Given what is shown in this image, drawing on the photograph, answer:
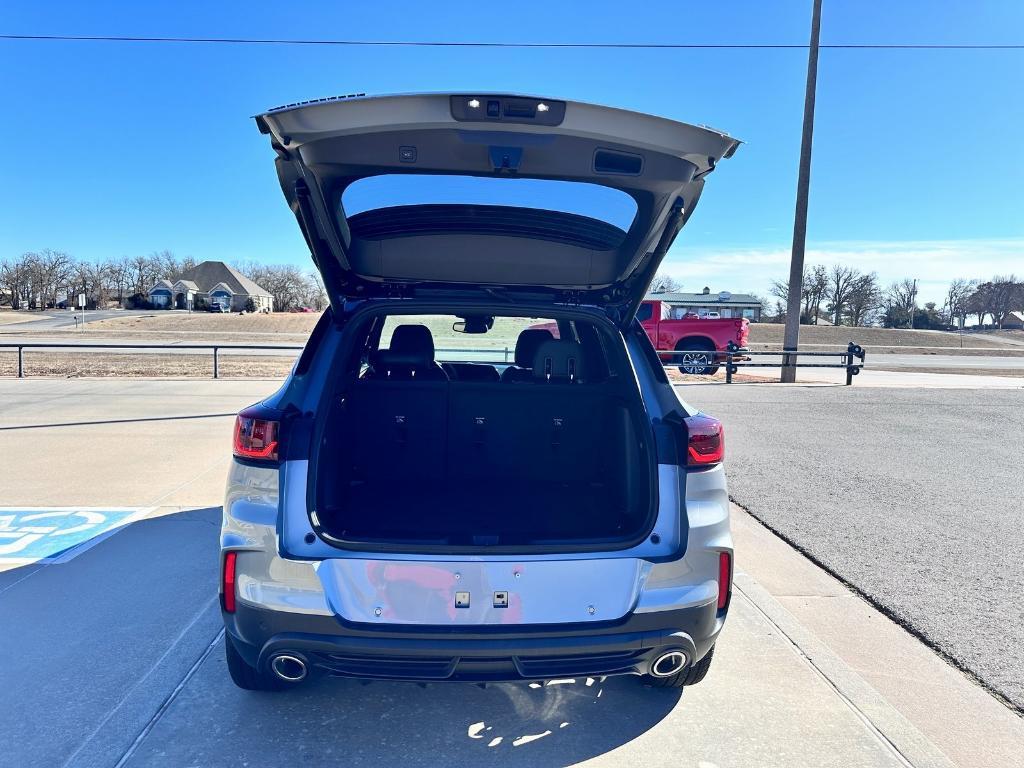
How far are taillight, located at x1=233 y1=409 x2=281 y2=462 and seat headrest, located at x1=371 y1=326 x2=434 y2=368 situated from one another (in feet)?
3.89

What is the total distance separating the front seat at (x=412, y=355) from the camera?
3516 mm

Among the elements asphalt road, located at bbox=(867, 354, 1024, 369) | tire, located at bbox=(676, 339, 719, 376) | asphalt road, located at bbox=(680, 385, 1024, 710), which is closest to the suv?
asphalt road, located at bbox=(680, 385, 1024, 710)

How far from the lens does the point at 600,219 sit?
9.07 feet

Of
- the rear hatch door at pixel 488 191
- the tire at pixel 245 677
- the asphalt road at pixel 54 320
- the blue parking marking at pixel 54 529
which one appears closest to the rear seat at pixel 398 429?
the rear hatch door at pixel 488 191

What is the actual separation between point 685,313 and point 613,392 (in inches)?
661

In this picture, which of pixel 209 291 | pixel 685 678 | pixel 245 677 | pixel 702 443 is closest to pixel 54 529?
pixel 245 677

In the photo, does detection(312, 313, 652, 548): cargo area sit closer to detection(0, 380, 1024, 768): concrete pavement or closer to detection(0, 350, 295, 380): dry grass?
detection(0, 380, 1024, 768): concrete pavement

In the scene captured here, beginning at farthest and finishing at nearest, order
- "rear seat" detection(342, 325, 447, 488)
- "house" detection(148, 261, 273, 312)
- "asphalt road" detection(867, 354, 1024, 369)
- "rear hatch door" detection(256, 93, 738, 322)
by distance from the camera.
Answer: "house" detection(148, 261, 273, 312) < "asphalt road" detection(867, 354, 1024, 369) < "rear seat" detection(342, 325, 447, 488) < "rear hatch door" detection(256, 93, 738, 322)

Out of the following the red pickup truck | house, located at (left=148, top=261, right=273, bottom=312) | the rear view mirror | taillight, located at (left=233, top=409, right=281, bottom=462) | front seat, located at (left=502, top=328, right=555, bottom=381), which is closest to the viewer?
taillight, located at (left=233, top=409, right=281, bottom=462)

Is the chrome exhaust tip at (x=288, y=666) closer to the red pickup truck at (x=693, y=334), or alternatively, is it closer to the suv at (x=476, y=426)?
the suv at (x=476, y=426)

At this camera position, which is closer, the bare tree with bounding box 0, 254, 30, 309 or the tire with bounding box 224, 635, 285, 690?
the tire with bounding box 224, 635, 285, 690

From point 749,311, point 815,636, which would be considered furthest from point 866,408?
point 749,311

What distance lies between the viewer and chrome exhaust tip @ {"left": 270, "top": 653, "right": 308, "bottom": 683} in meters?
2.19

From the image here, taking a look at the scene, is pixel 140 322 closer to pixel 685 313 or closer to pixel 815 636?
pixel 685 313
